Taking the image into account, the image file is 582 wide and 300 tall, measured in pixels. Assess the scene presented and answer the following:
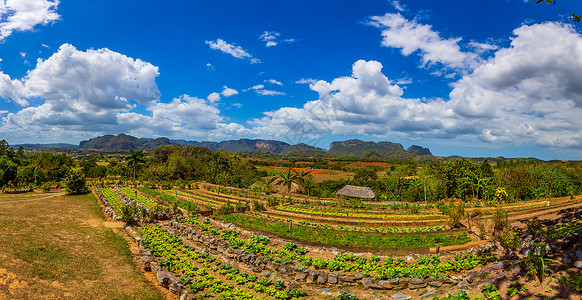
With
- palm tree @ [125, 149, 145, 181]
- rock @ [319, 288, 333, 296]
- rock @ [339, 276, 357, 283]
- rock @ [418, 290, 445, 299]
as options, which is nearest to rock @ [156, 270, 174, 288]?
rock @ [319, 288, 333, 296]

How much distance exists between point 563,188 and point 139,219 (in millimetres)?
56194

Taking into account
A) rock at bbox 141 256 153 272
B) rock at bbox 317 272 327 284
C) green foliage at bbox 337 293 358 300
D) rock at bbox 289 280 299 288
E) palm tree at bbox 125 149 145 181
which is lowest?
rock at bbox 141 256 153 272

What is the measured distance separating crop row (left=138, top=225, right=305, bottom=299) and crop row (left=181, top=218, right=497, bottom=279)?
2222 mm

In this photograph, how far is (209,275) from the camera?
37.8 feet

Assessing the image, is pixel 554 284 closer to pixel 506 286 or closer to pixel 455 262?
pixel 506 286

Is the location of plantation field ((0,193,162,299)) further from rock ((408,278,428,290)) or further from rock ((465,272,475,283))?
rock ((465,272,475,283))

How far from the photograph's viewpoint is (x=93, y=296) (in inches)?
384

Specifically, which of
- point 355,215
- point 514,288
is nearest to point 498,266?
point 514,288

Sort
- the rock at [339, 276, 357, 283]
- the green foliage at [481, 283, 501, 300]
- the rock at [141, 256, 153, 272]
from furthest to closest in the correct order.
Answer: the rock at [141, 256, 153, 272] → the rock at [339, 276, 357, 283] → the green foliage at [481, 283, 501, 300]

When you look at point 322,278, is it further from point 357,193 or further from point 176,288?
point 357,193

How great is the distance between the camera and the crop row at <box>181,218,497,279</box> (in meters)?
11.0

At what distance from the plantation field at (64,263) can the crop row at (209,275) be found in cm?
141

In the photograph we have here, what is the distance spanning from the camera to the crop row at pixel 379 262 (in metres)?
11.0

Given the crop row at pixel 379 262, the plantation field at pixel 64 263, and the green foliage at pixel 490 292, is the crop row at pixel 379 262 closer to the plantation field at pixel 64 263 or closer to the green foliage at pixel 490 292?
the green foliage at pixel 490 292
